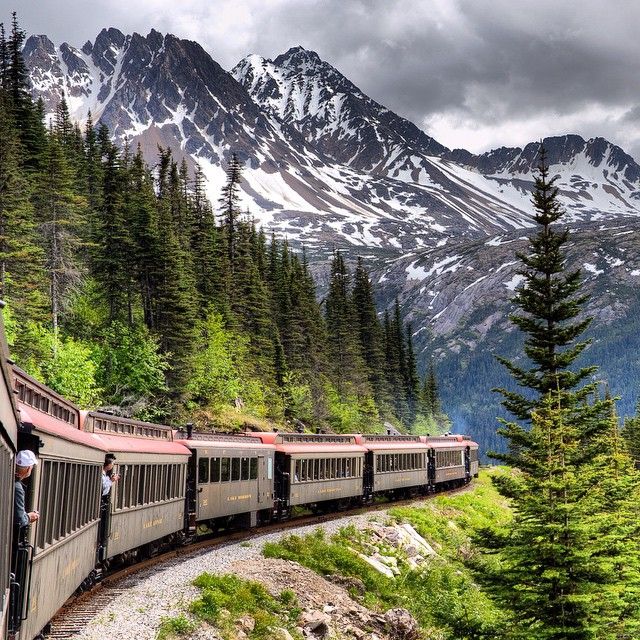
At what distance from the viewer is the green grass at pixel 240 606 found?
18.0 m

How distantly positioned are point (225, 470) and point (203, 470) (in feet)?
5.66

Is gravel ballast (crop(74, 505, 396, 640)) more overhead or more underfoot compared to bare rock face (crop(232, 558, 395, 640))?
more overhead

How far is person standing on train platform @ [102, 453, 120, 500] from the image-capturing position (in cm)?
1731

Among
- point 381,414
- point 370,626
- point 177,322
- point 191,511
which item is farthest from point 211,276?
point 370,626

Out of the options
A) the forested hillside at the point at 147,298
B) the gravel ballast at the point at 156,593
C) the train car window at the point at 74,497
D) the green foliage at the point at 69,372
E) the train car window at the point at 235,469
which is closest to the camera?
the train car window at the point at 74,497

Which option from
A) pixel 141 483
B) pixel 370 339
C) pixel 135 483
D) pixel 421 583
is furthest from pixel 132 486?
pixel 370 339

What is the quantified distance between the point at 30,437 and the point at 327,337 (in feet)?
333

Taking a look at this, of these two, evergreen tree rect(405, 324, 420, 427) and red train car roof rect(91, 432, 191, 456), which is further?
evergreen tree rect(405, 324, 420, 427)

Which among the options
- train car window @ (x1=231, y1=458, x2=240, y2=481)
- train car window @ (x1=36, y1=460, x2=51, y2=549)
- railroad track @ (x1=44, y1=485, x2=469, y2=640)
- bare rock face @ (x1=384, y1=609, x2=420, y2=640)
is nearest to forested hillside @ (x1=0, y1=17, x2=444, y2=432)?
railroad track @ (x1=44, y1=485, x2=469, y2=640)

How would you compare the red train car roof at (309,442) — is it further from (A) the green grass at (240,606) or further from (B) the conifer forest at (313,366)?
(A) the green grass at (240,606)

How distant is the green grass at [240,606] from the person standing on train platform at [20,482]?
952 cm

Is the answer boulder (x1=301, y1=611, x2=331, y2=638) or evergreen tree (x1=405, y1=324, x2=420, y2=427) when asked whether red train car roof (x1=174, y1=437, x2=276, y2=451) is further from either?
evergreen tree (x1=405, y1=324, x2=420, y2=427)

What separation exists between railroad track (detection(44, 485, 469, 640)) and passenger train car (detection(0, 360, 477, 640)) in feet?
1.21

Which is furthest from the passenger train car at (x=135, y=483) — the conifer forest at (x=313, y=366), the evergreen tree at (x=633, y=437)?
the evergreen tree at (x=633, y=437)
